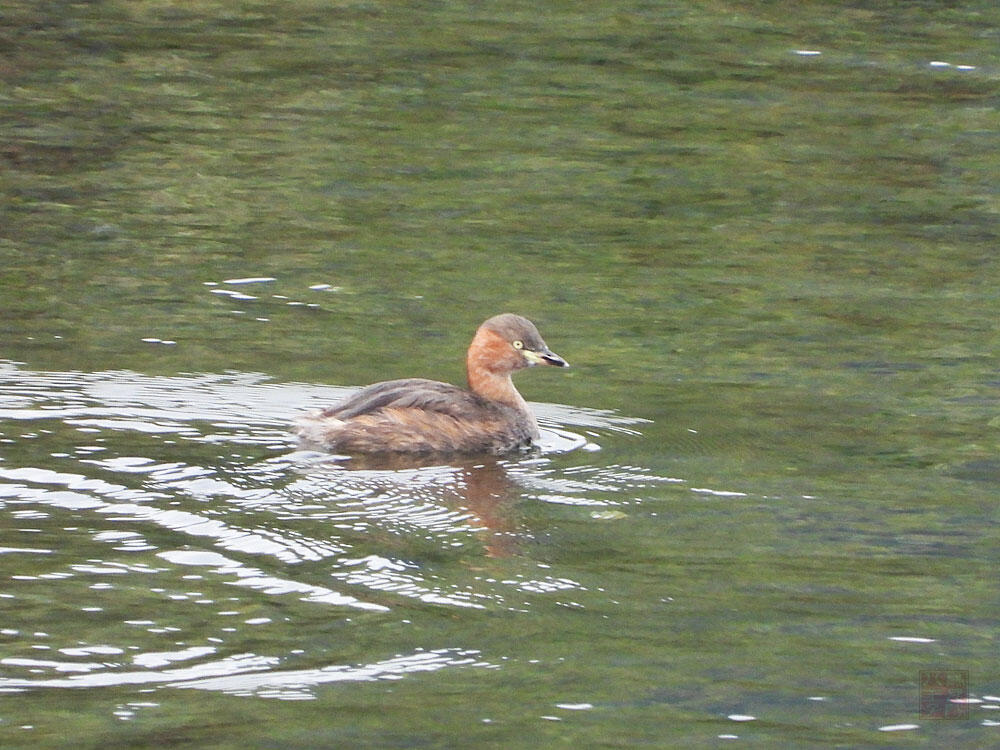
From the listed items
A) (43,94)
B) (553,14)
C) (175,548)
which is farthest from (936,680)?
(553,14)

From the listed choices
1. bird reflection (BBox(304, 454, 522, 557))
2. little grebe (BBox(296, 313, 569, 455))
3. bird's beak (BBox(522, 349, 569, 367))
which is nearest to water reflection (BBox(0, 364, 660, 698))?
bird reflection (BBox(304, 454, 522, 557))

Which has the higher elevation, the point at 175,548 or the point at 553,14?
the point at 553,14

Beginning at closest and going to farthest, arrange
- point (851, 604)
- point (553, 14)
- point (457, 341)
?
1. point (851, 604)
2. point (457, 341)
3. point (553, 14)

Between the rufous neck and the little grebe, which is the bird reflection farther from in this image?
the rufous neck

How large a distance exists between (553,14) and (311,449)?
11.1m

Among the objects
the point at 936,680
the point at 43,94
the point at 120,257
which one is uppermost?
the point at 43,94

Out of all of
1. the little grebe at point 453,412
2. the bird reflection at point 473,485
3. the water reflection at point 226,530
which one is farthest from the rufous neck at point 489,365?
the bird reflection at point 473,485

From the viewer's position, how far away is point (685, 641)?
22.7 ft

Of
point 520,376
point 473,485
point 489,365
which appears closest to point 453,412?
point 489,365

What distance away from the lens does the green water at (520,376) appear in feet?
21.5

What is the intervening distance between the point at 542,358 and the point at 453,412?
711 millimetres

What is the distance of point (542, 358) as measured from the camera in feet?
33.2

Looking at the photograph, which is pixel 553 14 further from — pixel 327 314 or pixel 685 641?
pixel 685 641

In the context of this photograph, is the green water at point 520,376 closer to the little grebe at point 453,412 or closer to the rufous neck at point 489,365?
the little grebe at point 453,412
